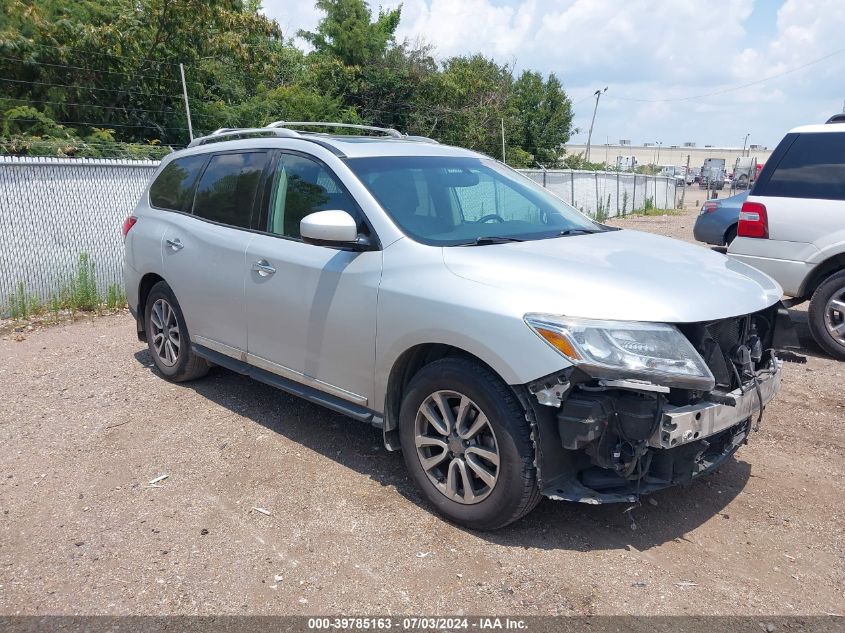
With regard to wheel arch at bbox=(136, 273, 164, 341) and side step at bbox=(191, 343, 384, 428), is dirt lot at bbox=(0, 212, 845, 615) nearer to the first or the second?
side step at bbox=(191, 343, 384, 428)

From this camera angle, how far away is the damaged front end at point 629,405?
9.96 feet

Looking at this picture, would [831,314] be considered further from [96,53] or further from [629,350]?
[96,53]

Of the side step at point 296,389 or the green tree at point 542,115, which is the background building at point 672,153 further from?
the side step at point 296,389

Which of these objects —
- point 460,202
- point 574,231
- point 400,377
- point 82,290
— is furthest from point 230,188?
point 82,290

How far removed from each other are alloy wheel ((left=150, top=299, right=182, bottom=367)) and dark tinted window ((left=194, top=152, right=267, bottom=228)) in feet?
2.85

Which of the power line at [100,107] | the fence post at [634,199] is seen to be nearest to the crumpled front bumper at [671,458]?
the power line at [100,107]

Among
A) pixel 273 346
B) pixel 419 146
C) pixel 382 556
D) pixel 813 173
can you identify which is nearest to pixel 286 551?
pixel 382 556

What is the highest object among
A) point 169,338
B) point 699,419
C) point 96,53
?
point 96,53

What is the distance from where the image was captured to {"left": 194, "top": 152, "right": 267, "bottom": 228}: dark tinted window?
190 inches

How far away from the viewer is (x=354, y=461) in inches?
175

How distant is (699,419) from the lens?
3135 millimetres

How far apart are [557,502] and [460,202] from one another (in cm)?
182

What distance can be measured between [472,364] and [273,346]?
1.63 m

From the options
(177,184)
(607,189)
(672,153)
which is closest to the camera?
(177,184)
